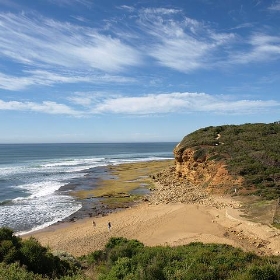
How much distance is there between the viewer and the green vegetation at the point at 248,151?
31953 millimetres

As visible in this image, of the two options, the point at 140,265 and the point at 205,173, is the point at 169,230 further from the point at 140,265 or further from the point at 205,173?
the point at 205,173

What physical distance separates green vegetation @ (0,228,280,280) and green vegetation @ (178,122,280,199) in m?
18.9

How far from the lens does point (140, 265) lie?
1085 cm

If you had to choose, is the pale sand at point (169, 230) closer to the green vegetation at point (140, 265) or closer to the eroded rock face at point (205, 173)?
the eroded rock face at point (205, 173)

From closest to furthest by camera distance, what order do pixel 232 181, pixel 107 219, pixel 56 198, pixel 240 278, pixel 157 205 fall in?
pixel 240 278, pixel 107 219, pixel 157 205, pixel 232 181, pixel 56 198

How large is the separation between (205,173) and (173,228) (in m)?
15.4

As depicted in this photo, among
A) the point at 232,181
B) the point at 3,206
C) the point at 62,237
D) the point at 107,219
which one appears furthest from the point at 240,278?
the point at 3,206

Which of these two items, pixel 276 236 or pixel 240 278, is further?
pixel 276 236

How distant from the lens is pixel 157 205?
102 ft

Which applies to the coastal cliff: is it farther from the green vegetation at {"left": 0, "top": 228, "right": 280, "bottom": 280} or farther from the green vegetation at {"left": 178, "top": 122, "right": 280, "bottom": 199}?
the green vegetation at {"left": 0, "top": 228, "right": 280, "bottom": 280}

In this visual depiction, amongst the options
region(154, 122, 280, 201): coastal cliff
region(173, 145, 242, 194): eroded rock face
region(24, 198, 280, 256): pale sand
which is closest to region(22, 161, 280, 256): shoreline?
region(24, 198, 280, 256): pale sand

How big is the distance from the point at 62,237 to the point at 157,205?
35.6 feet

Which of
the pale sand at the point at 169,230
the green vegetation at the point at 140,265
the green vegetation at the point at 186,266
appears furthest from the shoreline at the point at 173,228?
the green vegetation at the point at 186,266

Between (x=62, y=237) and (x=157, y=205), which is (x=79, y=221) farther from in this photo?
(x=157, y=205)
